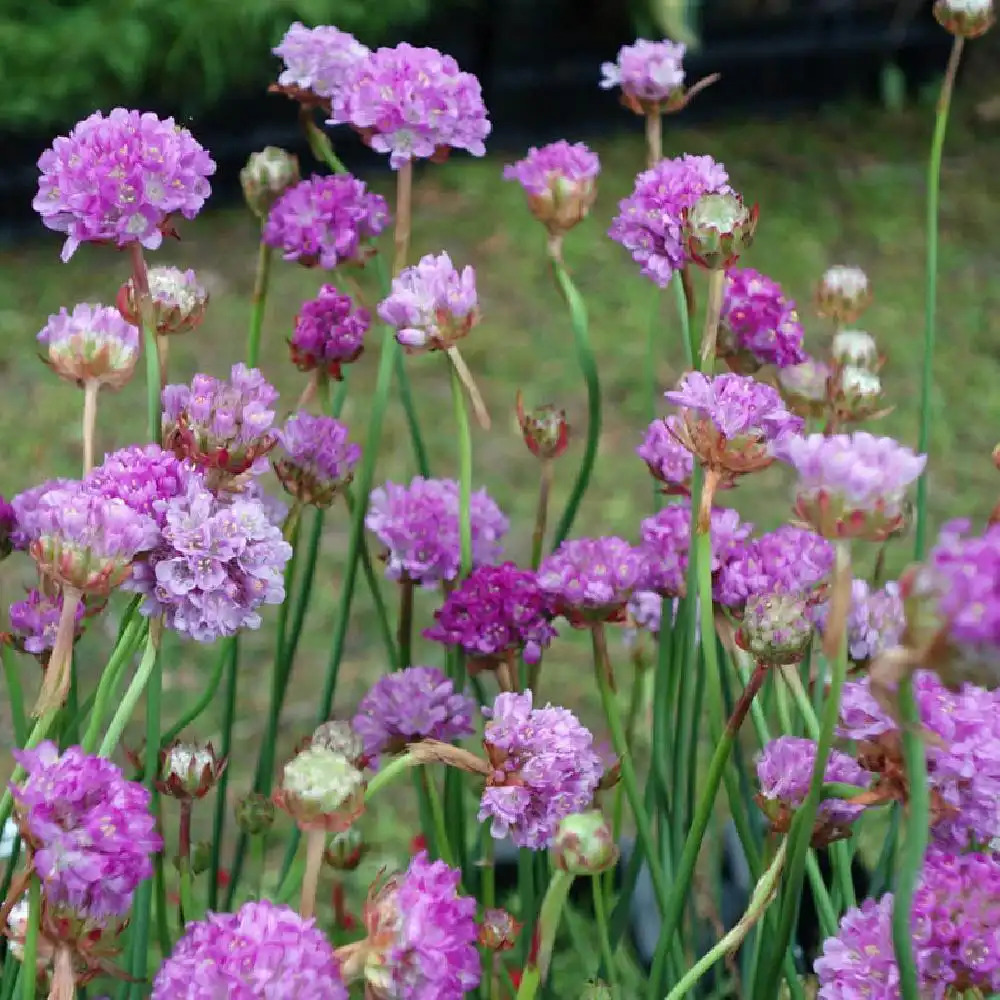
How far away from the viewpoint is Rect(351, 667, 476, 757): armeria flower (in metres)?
0.61

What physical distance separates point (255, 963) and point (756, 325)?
1.22ft

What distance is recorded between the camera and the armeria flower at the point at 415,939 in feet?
1.26

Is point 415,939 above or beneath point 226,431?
beneath

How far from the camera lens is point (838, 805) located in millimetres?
476

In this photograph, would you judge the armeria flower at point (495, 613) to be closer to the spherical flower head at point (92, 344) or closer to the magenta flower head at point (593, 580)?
the magenta flower head at point (593, 580)

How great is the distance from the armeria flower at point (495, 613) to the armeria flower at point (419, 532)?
6cm

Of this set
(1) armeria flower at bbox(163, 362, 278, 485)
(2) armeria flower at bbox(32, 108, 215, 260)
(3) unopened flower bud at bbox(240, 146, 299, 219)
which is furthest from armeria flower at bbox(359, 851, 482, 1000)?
(3) unopened flower bud at bbox(240, 146, 299, 219)

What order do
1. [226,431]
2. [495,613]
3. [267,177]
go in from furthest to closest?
1. [267,177]
2. [495,613]
3. [226,431]

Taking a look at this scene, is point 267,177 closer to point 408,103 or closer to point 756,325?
point 408,103

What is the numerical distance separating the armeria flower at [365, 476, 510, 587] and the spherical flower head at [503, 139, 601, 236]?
0.14m

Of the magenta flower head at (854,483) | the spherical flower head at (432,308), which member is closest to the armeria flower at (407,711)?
the spherical flower head at (432,308)

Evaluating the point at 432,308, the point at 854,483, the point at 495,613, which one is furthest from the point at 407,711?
the point at 854,483

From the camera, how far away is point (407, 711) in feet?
1.99

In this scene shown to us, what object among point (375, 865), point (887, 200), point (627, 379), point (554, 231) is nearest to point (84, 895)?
point (554, 231)
